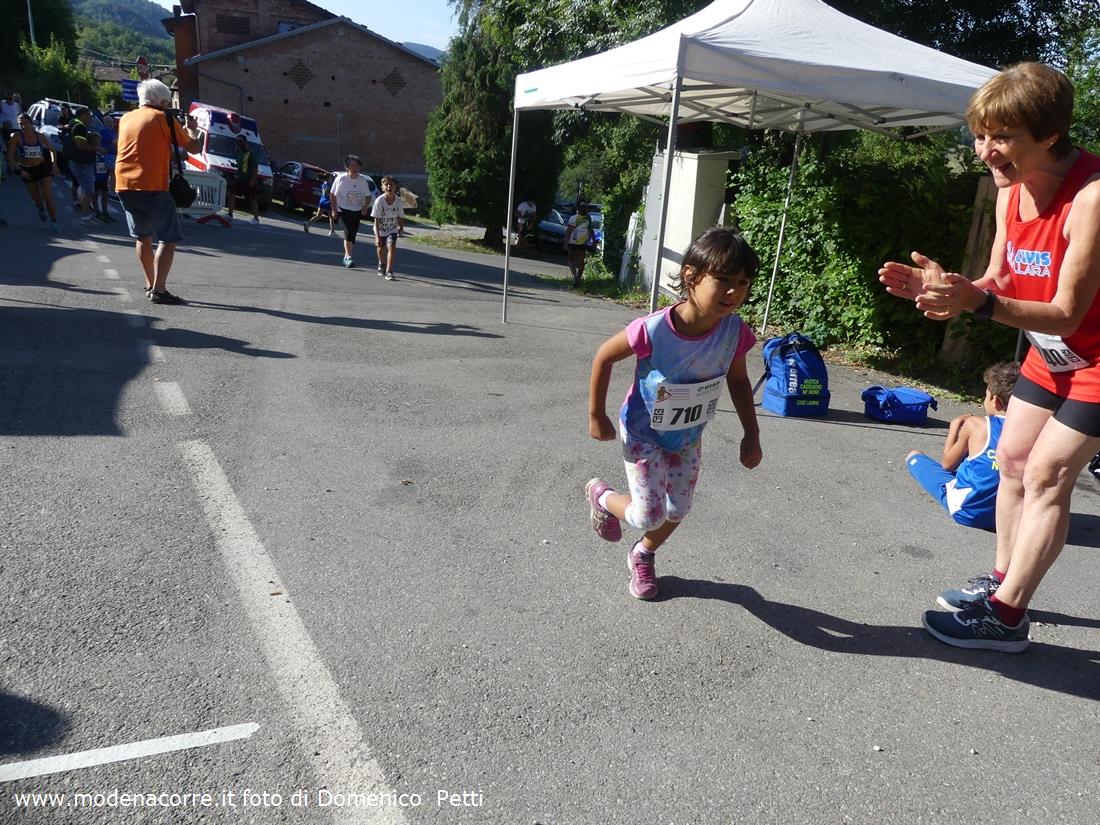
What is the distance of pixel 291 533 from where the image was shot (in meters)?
3.79

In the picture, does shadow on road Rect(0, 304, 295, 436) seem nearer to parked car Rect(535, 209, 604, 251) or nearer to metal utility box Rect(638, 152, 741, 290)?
metal utility box Rect(638, 152, 741, 290)

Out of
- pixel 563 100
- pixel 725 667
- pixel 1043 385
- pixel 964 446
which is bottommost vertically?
pixel 725 667

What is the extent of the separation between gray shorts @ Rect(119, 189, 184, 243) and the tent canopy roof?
3884mm

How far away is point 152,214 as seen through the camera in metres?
7.89

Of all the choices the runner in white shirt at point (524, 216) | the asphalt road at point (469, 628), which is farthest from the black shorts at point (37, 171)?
the runner in white shirt at point (524, 216)

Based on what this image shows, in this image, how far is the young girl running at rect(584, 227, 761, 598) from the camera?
2.98 meters

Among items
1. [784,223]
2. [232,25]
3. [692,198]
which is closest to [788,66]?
[784,223]

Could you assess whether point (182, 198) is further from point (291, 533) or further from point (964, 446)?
point (964, 446)

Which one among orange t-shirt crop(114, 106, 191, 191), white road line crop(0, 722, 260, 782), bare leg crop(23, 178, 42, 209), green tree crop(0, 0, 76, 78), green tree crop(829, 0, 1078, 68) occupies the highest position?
green tree crop(0, 0, 76, 78)

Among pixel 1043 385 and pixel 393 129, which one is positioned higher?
pixel 393 129

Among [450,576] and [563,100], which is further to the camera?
[563,100]

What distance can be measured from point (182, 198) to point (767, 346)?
6.06 meters

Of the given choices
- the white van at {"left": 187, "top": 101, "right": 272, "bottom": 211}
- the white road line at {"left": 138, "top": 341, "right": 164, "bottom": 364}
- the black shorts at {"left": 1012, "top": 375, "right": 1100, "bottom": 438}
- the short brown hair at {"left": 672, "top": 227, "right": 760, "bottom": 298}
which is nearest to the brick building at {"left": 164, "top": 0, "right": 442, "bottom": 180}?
the white van at {"left": 187, "top": 101, "right": 272, "bottom": 211}

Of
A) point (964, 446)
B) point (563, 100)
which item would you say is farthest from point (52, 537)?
point (563, 100)
